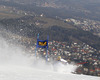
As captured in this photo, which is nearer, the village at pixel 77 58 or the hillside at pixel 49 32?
the village at pixel 77 58

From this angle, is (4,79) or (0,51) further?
(0,51)

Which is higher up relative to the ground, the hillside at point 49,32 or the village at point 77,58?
the hillside at point 49,32

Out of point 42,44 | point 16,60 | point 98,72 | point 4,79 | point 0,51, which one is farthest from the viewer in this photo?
point 98,72

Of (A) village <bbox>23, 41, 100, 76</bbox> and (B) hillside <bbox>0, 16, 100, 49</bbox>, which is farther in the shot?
(B) hillside <bbox>0, 16, 100, 49</bbox>

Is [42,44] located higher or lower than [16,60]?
higher

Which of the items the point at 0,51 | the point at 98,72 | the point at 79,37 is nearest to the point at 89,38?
Answer: the point at 79,37

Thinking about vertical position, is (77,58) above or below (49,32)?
below

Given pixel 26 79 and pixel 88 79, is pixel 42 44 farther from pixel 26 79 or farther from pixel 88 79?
pixel 26 79

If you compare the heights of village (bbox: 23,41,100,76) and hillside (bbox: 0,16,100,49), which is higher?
hillside (bbox: 0,16,100,49)

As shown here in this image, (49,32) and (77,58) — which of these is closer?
(77,58)

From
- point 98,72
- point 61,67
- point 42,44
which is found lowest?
point 98,72

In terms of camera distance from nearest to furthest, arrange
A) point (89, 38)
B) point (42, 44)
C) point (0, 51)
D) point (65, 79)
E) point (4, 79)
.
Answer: point (4, 79) < point (65, 79) < point (42, 44) < point (0, 51) < point (89, 38)
